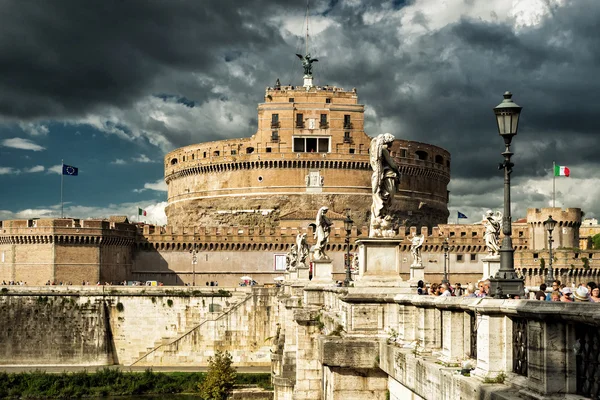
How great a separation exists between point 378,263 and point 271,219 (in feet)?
221

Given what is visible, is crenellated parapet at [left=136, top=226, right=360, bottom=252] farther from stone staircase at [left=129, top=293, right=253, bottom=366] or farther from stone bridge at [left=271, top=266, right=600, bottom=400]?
stone bridge at [left=271, top=266, right=600, bottom=400]

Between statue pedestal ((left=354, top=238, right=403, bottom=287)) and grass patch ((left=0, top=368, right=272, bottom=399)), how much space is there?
3054cm

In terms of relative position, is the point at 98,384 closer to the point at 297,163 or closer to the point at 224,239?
the point at 224,239

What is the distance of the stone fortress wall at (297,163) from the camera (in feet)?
260

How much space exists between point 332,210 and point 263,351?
30.8 m

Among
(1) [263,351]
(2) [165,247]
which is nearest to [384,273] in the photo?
(1) [263,351]

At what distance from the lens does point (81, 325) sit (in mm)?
50750

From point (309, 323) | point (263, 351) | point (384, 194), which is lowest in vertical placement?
point (263, 351)

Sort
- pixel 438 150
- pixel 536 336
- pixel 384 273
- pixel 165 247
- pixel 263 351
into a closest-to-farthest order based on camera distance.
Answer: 1. pixel 536 336
2. pixel 384 273
3. pixel 263 351
4. pixel 165 247
5. pixel 438 150

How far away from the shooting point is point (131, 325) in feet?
168

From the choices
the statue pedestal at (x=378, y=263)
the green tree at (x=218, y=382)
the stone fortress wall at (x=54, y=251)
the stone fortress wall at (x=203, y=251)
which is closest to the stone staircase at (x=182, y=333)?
the green tree at (x=218, y=382)

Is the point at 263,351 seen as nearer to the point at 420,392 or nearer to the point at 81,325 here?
the point at 81,325

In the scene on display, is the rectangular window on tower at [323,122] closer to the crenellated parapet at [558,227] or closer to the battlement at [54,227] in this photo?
the crenellated parapet at [558,227]

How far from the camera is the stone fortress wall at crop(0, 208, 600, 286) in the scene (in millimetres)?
62188
